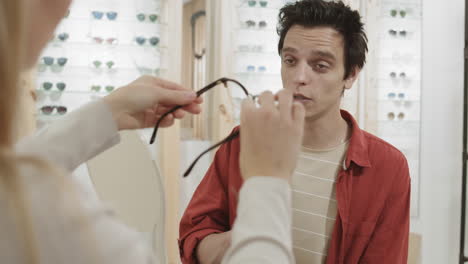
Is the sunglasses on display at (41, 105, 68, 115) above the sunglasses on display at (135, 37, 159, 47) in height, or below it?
below

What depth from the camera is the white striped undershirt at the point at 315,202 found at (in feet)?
4.93

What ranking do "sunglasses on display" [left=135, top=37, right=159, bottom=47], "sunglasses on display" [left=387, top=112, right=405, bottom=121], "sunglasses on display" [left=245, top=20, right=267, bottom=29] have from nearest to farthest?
"sunglasses on display" [left=135, top=37, right=159, bottom=47] < "sunglasses on display" [left=245, top=20, right=267, bottom=29] < "sunglasses on display" [left=387, top=112, right=405, bottom=121]

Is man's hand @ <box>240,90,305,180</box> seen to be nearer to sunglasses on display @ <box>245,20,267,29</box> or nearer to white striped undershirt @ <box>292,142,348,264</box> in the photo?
white striped undershirt @ <box>292,142,348,264</box>

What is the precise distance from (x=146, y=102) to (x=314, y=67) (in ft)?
2.84

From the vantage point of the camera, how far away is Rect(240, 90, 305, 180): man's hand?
0.68 metres

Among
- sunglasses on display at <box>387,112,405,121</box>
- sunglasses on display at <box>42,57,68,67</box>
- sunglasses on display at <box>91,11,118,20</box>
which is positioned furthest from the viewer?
sunglasses on display at <box>387,112,405,121</box>

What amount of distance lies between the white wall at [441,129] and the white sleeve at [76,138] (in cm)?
307

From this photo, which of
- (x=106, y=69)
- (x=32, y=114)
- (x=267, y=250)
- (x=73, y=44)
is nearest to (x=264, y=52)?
(x=106, y=69)

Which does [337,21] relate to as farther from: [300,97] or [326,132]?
[326,132]

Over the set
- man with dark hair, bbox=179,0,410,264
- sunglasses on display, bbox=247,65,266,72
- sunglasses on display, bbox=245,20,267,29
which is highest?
sunglasses on display, bbox=245,20,267,29

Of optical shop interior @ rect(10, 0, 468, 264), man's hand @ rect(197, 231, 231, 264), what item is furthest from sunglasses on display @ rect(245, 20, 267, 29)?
man's hand @ rect(197, 231, 231, 264)

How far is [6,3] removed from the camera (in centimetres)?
40

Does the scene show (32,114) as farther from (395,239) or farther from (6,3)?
(6,3)

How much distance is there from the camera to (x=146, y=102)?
1.04 m
